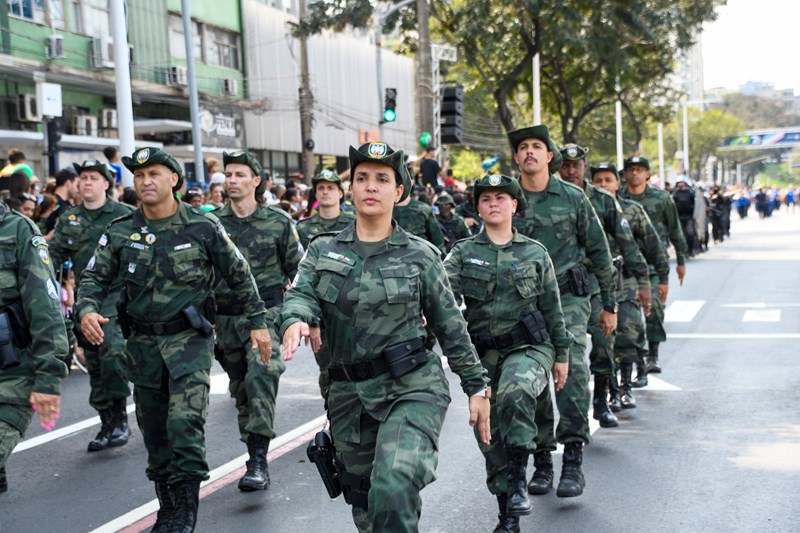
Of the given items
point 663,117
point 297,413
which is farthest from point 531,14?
point 297,413

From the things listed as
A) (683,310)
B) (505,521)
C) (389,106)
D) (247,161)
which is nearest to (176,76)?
(389,106)

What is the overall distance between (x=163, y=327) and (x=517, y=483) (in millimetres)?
2085

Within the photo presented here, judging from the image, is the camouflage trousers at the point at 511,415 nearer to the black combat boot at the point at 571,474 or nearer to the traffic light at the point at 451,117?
the black combat boot at the point at 571,474

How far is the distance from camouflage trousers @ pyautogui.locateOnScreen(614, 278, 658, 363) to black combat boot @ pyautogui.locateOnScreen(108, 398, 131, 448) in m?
4.10

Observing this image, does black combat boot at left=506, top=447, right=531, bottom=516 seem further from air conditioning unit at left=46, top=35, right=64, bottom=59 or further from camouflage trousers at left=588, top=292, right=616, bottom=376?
air conditioning unit at left=46, top=35, right=64, bottom=59

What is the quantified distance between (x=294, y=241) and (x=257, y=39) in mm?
30209

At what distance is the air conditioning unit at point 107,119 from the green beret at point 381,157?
25.0m

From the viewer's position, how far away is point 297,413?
9.44 meters

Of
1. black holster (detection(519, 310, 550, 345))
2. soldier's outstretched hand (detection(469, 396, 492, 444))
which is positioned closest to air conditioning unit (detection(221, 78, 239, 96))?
black holster (detection(519, 310, 550, 345))

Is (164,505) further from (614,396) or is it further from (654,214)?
(654,214)

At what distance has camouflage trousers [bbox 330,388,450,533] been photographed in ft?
13.9

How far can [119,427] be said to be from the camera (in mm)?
8523

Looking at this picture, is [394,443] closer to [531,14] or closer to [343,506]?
[343,506]

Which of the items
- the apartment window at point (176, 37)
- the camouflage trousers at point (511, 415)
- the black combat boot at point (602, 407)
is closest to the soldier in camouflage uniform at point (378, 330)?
the camouflage trousers at point (511, 415)
